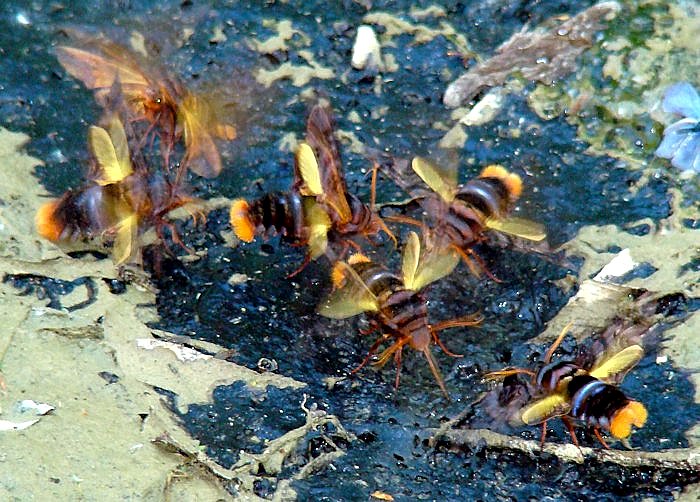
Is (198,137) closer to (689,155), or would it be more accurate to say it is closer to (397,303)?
(397,303)

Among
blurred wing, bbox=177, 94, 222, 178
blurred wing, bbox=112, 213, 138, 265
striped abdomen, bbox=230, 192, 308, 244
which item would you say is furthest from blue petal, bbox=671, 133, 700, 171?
blurred wing, bbox=112, 213, 138, 265

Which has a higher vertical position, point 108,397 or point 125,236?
point 125,236

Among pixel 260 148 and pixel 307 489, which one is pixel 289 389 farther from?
pixel 260 148

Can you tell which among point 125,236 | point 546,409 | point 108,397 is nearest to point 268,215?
point 125,236

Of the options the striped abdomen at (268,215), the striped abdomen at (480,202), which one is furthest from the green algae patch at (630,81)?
the striped abdomen at (268,215)

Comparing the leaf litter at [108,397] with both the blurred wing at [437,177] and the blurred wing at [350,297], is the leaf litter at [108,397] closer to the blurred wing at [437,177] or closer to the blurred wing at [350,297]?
the blurred wing at [350,297]

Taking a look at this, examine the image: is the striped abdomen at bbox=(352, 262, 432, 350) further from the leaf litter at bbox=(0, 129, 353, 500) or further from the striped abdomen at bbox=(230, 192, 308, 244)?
the leaf litter at bbox=(0, 129, 353, 500)
